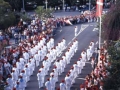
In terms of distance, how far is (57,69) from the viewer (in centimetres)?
2534

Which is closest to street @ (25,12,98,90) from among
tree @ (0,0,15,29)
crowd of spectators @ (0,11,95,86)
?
crowd of spectators @ (0,11,95,86)

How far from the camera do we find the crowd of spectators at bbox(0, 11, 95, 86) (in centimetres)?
2544

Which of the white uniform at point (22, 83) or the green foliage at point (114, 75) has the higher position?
the green foliage at point (114, 75)

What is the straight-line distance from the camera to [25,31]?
37.8 meters

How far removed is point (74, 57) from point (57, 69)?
5999 mm

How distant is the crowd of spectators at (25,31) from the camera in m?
25.4

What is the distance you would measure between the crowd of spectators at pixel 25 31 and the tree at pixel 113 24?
6687mm

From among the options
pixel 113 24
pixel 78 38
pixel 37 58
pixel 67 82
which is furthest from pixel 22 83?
pixel 78 38

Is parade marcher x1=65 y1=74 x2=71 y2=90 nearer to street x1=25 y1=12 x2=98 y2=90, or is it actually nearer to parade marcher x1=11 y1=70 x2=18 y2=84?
street x1=25 y1=12 x2=98 y2=90

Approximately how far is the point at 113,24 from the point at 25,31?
12.7m

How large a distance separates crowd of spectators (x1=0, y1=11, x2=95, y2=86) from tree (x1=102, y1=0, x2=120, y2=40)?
21.9 ft

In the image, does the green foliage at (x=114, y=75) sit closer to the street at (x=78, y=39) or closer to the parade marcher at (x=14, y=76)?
the street at (x=78, y=39)

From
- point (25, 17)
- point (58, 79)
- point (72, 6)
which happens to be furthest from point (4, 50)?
point (72, 6)

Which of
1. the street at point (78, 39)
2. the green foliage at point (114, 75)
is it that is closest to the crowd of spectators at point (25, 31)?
the street at point (78, 39)
